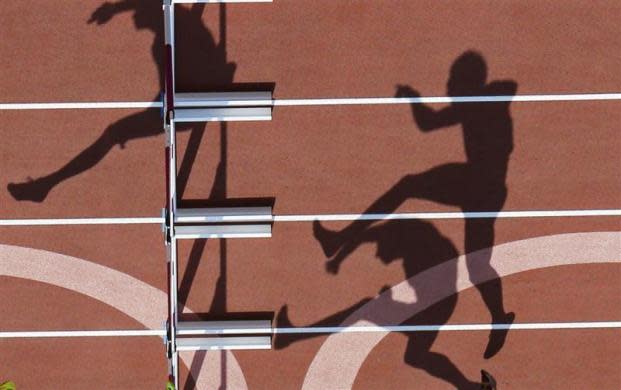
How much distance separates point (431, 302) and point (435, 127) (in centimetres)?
194

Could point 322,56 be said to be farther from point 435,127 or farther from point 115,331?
point 115,331

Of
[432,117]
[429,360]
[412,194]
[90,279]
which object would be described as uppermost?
[432,117]

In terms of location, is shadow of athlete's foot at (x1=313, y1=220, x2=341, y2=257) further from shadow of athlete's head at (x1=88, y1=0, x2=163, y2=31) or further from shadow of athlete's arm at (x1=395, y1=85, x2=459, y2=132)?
shadow of athlete's head at (x1=88, y1=0, x2=163, y2=31)

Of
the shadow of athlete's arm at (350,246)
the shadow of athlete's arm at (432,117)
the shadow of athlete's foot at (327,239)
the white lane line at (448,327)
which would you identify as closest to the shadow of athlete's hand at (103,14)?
the shadow of athlete's foot at (327,239)

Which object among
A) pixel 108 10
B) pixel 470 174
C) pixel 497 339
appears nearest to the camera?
pixel 108 10

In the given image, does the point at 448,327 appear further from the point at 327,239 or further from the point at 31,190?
the point at 31,190

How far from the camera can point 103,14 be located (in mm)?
5406

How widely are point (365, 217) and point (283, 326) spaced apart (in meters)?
1.53

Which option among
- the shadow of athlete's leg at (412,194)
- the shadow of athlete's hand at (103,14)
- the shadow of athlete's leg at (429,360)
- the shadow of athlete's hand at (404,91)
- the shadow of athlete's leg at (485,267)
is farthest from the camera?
the shadow of athlete's leg at (429,360)

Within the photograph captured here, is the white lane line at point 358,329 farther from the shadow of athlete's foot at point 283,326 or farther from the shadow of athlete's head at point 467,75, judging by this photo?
the shadow of athlete's head at point 467,75

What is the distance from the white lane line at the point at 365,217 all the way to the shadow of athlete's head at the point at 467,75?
133 centimetres

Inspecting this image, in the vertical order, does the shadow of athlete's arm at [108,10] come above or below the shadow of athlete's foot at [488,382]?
above

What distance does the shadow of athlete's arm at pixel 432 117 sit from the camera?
5.55 meters

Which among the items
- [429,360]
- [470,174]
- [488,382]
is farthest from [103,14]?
[488,382]
